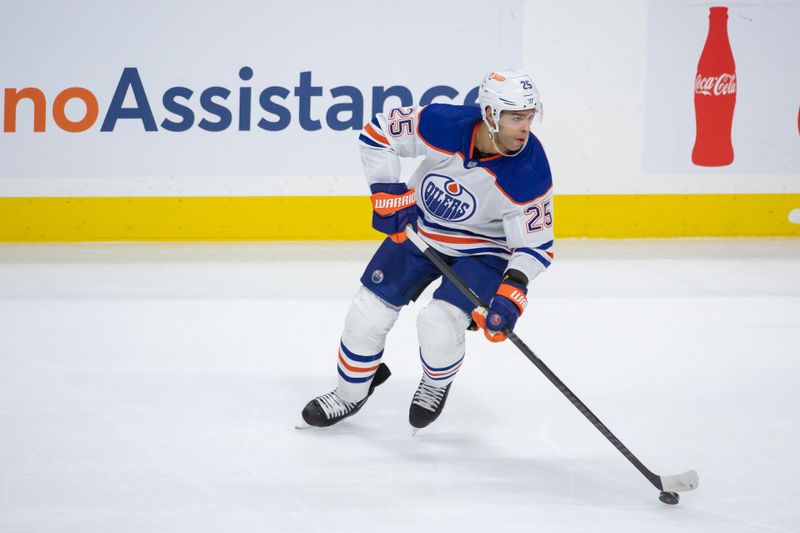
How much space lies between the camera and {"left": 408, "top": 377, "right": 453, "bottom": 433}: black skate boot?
2822 millimetres

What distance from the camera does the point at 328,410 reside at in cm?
284

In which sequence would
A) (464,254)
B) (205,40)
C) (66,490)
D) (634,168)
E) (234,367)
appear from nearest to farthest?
(66,490)
(464,254)
(234,367)
(205,40)
(634,168)

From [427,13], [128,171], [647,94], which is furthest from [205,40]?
[647,94]

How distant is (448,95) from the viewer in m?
5.67

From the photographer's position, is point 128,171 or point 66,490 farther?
point 128,171

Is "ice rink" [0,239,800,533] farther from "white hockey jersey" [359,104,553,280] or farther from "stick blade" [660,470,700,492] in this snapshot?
"white hockey jersey" [359,104,553,280]

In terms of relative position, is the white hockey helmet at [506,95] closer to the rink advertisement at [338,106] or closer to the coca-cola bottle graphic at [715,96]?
the rink advertisement at [338,106]

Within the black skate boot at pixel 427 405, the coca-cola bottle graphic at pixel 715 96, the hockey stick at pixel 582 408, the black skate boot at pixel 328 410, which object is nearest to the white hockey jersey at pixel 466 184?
the hockey stick at pixel 582 408

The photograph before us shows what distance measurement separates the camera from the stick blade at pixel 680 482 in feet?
7.82

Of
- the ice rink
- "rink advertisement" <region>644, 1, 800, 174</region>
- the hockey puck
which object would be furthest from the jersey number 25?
"rink advertisement" <region>644, 1, 800, 174</region>

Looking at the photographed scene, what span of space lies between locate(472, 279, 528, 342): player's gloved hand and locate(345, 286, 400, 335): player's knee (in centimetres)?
33

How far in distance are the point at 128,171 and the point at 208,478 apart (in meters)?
3.38

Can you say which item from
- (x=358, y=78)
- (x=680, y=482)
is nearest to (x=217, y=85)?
(x=358, y=78)

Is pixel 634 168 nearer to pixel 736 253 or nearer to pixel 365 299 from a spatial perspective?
pixel 736 253
